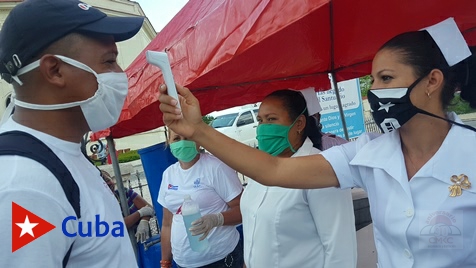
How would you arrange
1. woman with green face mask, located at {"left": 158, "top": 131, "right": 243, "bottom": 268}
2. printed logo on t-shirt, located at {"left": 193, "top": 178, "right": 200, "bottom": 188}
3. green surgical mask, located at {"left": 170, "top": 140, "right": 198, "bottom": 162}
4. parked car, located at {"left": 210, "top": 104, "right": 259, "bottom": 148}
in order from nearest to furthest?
woman with green face mask, located at {"left": 158, "top": 131, "right": 243, "bottom": 268}, printed logo on t-shirt, located at {"left": 193, "top": 178, "right": 200, "bottom": 188}, green surgical mask, located at {"left": 170, "top": 140, "right": 198, "bottom": 162}, parked car, located at {"left": 210, "top": 104, "right": 259, "bottom": 148}

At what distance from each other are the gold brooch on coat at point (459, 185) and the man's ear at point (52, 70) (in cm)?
139

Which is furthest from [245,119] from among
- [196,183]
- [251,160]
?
[251,160]

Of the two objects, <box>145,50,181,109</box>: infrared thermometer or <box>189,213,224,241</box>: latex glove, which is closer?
<box>145,50,181,109</box>: infrared thermometer

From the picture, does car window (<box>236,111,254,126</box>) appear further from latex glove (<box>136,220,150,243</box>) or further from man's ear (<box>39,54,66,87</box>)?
man's ear (<box>39,54,66,87</box>)

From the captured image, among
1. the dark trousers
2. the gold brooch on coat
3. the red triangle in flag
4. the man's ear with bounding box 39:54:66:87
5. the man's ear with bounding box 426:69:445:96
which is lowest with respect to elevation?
the dark trousers

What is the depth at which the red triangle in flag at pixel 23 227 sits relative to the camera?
34.3 inches

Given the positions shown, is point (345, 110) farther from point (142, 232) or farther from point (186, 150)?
point (142, 232)

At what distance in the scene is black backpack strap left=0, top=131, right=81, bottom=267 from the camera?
98cm

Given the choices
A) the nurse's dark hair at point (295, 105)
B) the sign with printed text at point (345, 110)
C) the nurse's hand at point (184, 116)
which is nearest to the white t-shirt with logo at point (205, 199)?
the nurse's dark hair at point (295, 105)

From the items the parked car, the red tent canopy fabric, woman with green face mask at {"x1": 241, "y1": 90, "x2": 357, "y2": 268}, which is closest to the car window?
the parked car

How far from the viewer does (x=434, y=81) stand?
4.68 ft

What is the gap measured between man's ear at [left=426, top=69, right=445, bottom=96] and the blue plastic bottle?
1751 millimetres

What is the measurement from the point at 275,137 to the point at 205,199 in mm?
910

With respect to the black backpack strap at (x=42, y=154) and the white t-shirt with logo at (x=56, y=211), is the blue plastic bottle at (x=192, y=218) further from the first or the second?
the black backpack strap at (x=42, y=154)
